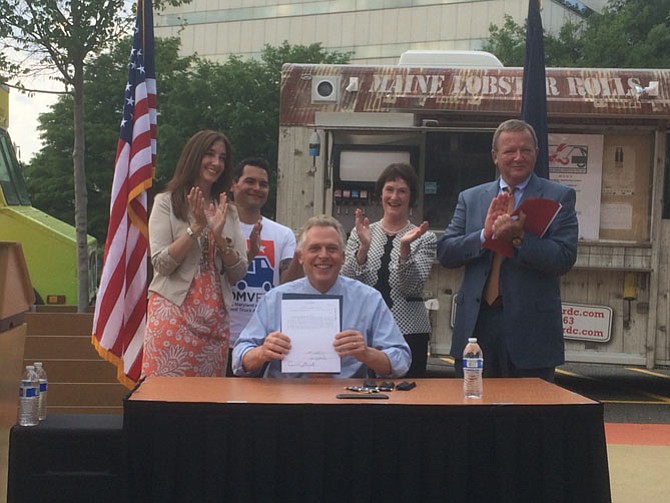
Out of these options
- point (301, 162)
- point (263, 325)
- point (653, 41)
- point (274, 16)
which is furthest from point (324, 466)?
point (274, 16)

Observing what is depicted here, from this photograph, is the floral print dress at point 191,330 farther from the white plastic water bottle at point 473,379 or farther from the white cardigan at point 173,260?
the white plastic water bottle at point 473,379

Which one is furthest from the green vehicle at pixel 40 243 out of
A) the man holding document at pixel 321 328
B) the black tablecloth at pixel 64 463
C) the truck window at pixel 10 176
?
the black tablecloth at pixel 64 463

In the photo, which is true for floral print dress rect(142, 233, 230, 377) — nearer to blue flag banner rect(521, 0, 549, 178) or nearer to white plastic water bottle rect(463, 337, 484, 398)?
white plastic water bottle rect(463, 337, 484, 398)

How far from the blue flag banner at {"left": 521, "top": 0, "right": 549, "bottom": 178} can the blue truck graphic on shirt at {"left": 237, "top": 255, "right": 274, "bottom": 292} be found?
171 cm

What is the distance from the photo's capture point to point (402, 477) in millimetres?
3754

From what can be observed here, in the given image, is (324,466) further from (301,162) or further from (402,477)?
(301,162)

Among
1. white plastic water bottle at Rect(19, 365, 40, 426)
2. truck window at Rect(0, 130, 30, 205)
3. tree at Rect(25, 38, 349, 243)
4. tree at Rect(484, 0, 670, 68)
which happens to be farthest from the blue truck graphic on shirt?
tree at Rect(484, 0, 670, 68)

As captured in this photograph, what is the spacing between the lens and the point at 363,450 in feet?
12.2

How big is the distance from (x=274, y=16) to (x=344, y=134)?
5297 centimetres

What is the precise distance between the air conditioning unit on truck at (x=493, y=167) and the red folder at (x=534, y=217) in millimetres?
4345

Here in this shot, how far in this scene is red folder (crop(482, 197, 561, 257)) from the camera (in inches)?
184

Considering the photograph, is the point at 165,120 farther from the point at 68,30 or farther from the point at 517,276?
the point at 517,276

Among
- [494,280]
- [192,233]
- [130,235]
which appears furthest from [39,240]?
[494,280]

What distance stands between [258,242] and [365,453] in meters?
1.98
